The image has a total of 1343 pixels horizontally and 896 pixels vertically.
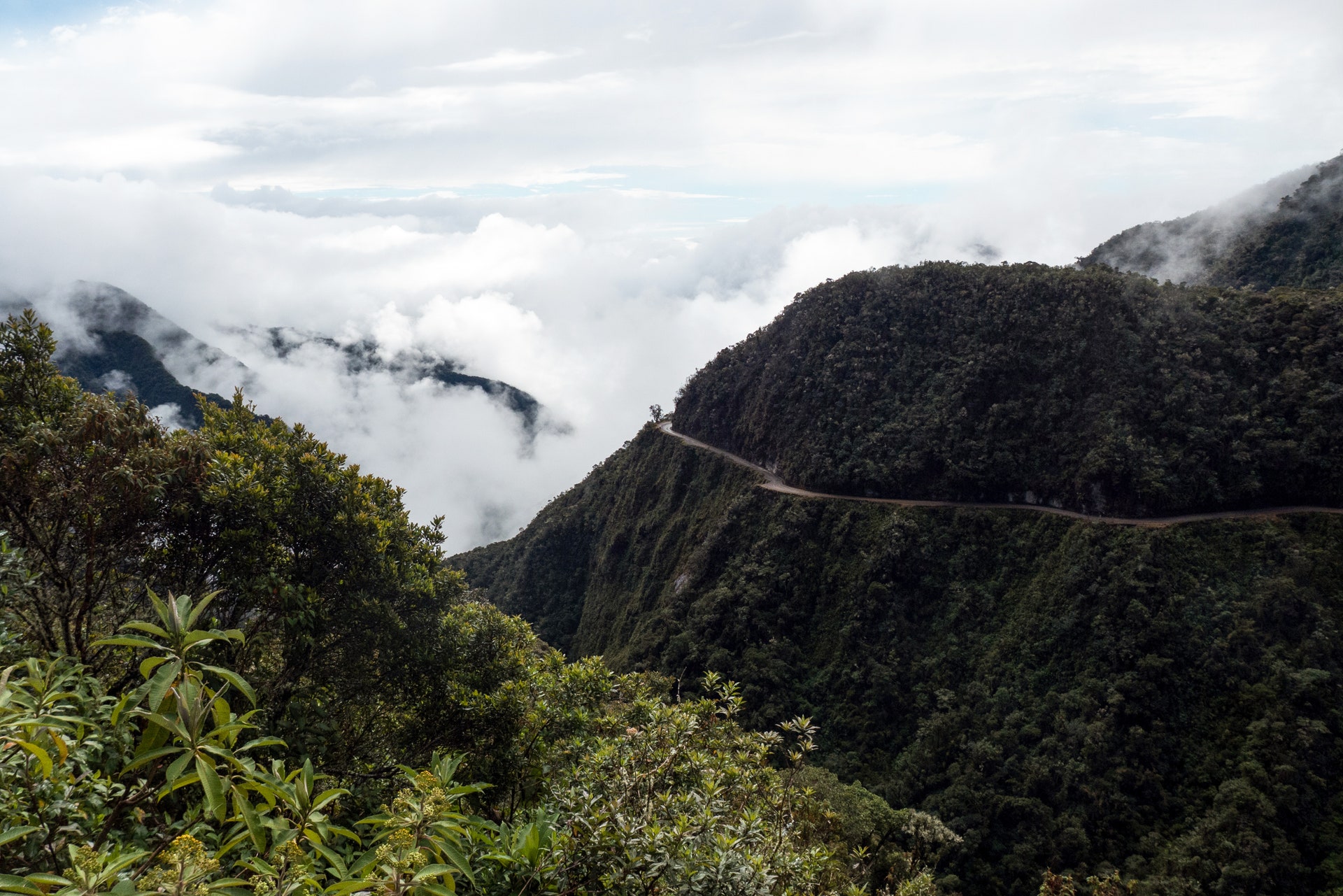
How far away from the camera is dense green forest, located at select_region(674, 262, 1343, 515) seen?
153ft

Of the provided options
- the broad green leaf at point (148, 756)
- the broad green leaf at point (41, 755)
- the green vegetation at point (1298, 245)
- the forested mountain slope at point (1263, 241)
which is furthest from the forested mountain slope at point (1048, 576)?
the broad green leaf at point (41, 755)

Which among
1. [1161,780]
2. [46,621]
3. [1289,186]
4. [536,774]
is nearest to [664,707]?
[536,774]

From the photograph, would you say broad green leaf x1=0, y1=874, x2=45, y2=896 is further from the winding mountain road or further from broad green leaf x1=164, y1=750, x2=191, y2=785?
the winding mountain road

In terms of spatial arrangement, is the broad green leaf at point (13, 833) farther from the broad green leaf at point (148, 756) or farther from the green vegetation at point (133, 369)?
the green vegetation at point (133, 369)

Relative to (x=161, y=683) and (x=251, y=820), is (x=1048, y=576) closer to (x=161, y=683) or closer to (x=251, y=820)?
(x=251, y=820)

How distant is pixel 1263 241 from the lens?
240 feet

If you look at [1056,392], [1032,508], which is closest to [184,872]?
[1032,508]

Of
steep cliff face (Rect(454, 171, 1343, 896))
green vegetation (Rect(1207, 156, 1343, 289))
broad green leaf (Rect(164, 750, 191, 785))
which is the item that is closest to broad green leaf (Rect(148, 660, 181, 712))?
broad green leaf (Rect(164, 750, 191, 785))

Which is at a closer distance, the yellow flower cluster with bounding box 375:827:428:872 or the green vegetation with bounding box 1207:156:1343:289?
the yellow flower cluster with bounding box 375:827:428:872

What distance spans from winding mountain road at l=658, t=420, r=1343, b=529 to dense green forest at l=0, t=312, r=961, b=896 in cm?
4051

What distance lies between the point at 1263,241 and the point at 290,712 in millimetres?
97346

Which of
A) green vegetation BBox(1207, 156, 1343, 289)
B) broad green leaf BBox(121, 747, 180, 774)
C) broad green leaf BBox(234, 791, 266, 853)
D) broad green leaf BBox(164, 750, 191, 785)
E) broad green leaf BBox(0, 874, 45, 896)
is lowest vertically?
broad green leaf BBox(234, 791, 266, 853)

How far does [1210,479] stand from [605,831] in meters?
54.8

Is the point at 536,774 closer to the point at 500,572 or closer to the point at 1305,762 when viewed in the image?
the point at 1305,762
